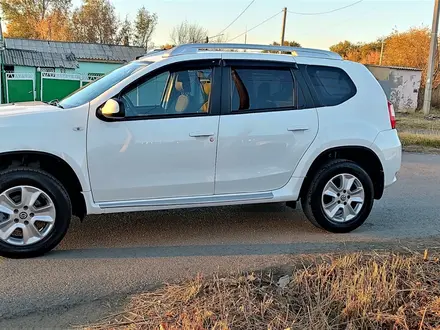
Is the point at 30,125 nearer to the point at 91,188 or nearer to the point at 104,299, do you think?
the point at 91,188

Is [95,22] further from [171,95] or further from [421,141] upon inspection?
[171,95]

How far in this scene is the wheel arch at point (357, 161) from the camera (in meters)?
5.10

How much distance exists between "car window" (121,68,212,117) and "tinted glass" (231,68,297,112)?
1.06 ft

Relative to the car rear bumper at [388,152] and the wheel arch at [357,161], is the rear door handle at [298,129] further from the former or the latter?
the car rear bumper at [388,152]

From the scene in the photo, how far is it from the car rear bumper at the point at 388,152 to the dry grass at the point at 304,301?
166 centimetres

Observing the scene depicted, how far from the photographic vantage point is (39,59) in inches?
1341

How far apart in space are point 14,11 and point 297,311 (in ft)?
218

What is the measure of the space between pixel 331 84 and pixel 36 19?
64652mm

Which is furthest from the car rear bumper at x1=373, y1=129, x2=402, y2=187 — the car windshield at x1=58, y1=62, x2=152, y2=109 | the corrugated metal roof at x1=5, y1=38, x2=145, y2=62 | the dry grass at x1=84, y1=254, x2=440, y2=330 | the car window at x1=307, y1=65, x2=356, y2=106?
the corrugated metal roof at x1=5, y1=38, x2=145, y2=62

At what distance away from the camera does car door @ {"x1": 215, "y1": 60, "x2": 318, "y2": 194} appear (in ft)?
15.4

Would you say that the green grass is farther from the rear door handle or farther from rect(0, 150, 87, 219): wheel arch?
rect(0, 150, 87, 219): wheel arch

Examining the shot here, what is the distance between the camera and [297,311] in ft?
10.4

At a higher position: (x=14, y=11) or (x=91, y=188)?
(x=14, y=11)

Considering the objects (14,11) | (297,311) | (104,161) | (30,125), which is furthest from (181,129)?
(14,11)
